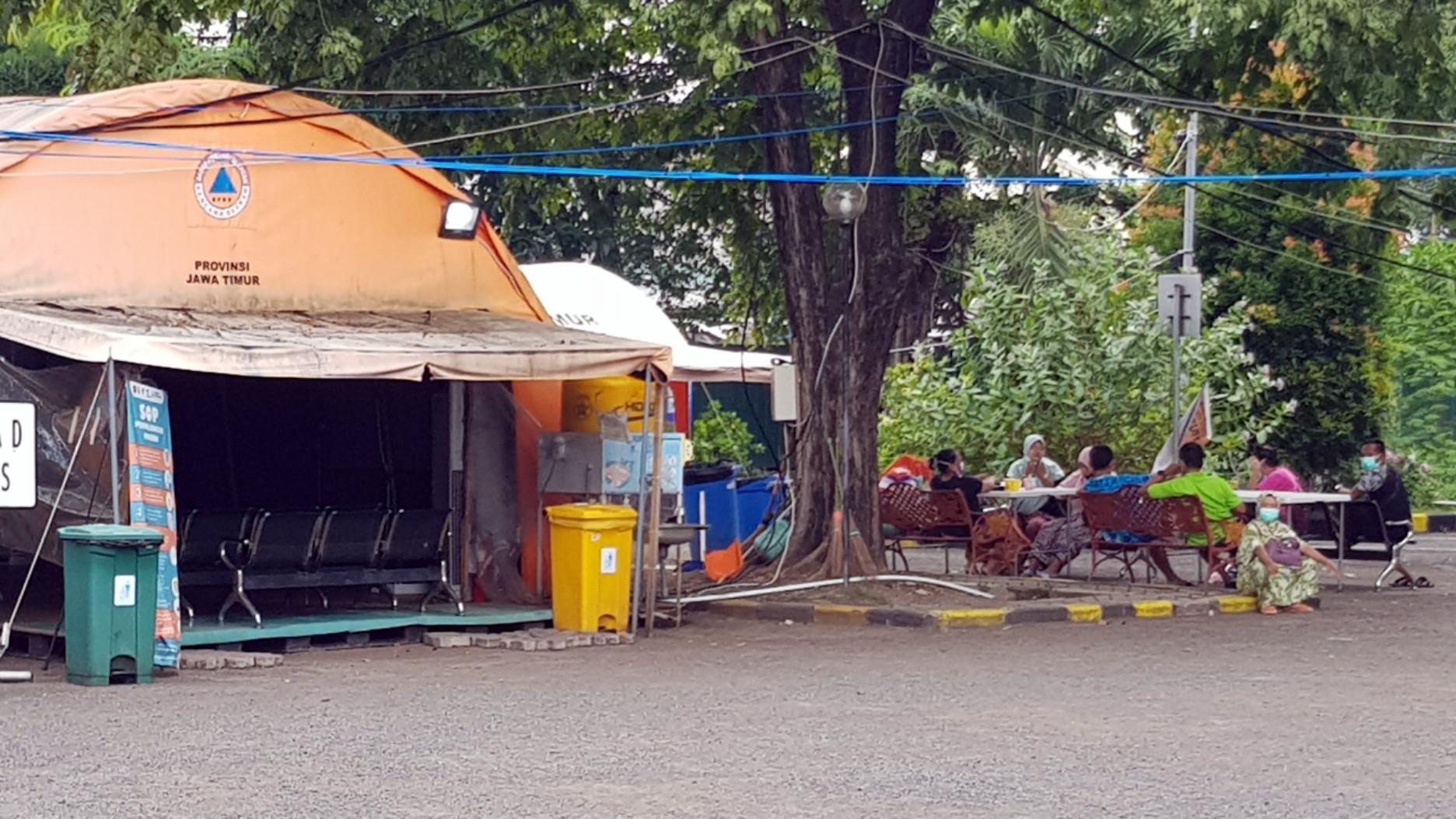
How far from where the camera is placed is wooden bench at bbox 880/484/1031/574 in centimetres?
2000

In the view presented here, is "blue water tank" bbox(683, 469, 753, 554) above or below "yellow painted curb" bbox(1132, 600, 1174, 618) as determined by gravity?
above

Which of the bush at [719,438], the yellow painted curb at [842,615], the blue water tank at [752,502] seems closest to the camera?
the yellow painted curb at [842,615]

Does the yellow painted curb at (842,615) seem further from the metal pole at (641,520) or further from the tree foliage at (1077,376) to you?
the tree foliage at (1077,376)

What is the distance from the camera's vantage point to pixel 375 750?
952 cm

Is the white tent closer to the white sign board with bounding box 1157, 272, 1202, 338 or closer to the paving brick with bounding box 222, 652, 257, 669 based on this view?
the white sign board with bounding box 1157, 272, 1202, 338

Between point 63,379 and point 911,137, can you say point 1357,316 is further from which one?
point 63,379

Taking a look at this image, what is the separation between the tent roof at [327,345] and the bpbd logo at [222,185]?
2.81ft

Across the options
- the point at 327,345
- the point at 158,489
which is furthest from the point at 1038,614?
the point at 158,489

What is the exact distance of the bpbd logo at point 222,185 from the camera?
1590 centimetres

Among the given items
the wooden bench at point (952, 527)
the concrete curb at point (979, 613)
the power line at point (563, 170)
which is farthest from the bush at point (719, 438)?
the concrete curb at point (979, 613)

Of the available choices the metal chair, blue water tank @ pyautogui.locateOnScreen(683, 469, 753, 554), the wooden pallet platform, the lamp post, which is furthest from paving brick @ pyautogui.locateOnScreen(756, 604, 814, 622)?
the metal chair

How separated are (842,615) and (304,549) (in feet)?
13.9

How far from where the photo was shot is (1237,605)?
17.3 m

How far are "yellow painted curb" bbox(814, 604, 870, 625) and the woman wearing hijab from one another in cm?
449
